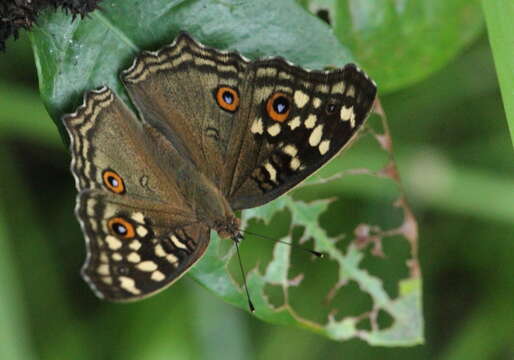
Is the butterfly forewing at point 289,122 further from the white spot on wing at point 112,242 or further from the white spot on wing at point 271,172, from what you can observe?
the white spot on wing at point 112,242

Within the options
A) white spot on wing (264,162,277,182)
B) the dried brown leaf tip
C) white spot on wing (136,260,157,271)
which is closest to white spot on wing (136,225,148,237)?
white spot on wing (136,260,157,271)

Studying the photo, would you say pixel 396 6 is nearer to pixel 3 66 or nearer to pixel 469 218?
pixel 469 218

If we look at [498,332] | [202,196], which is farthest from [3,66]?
[498,332]

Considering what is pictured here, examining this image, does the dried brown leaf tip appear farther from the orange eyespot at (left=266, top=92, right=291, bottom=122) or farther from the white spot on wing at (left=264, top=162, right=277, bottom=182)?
the white spot on wing at (left=264, top=162, right=277, bottom=182)

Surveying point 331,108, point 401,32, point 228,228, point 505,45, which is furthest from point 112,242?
point 401,32

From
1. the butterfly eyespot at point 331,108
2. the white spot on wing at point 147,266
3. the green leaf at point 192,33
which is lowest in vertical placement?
the white spot on wing at point 147,266

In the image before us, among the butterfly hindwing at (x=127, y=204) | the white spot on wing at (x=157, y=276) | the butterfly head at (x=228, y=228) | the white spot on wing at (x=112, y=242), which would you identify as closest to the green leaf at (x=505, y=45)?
the butterfly head at (x=228, y=228)

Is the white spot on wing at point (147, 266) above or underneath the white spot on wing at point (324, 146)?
underneath
